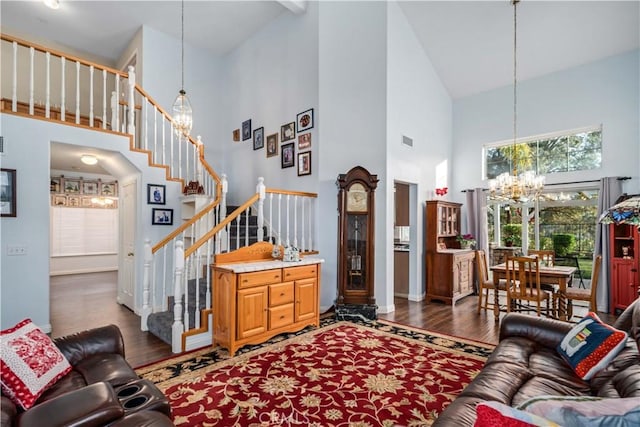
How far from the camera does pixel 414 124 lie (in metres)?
5.74

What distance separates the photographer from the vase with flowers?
20.9ft

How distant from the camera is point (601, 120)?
17.7 feet

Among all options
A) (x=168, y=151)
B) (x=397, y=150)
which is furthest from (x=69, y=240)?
(x=397, y=150)

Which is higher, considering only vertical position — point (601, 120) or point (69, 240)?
point (601, 120)

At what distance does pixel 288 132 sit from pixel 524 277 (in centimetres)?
433

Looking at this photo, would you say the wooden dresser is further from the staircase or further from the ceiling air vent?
the ceiling air vent

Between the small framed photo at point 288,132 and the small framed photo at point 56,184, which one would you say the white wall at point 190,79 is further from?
the small framed photo at point 56,184

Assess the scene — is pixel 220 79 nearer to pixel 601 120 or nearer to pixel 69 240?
pixel 69 240

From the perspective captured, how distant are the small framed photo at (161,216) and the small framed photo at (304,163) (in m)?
2.27

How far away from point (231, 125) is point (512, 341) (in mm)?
6634

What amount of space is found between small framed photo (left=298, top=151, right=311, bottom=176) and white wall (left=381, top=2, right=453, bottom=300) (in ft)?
4.29

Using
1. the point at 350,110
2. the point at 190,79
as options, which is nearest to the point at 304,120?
the point at 350,110

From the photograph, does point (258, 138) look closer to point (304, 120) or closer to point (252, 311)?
point (304, 120)

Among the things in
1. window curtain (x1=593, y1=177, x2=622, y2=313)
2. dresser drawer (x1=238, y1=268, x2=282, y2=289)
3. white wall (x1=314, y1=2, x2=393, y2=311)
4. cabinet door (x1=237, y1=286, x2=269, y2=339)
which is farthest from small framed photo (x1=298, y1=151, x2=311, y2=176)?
window curtain (x1=593, y1=177, x2=622, y2=313)
